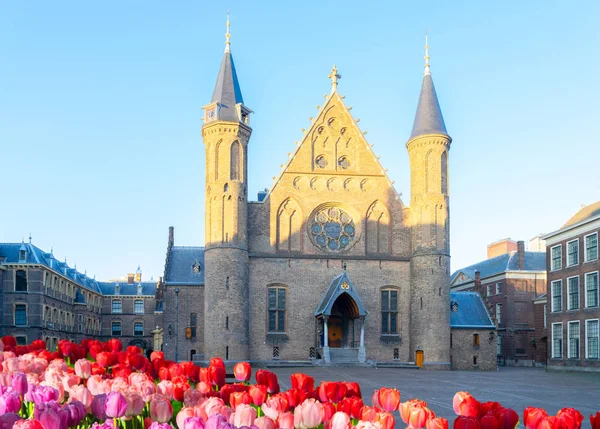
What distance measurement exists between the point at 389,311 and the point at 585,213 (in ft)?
49.3

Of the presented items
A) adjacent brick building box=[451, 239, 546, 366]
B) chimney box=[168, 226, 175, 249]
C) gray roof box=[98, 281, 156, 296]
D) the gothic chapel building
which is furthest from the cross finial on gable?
gray roof box=[98, 281, 156, 296]

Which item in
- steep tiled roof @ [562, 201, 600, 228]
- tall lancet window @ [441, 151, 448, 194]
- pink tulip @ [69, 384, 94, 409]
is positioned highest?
tall lancet window @ [441, 151, 448, 194]

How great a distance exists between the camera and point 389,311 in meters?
44.5

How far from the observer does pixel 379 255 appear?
44875 millimetres

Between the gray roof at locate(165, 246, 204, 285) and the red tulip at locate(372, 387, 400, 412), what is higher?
the gray roof at locate(165, 246, 204, 285)

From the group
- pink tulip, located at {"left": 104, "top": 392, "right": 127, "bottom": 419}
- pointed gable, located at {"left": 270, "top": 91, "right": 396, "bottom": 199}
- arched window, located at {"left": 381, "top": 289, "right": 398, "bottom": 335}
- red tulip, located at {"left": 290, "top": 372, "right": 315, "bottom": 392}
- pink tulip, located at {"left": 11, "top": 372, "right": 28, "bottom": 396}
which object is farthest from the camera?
pointed gable, located at {"left": 270, "top": 91, "right": 396, "bottom": 199}

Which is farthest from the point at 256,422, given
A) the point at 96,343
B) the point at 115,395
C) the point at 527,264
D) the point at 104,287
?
the point at 104,287

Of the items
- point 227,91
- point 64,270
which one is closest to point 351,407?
point 227,91

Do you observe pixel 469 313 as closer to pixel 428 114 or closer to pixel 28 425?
pixel 428 114

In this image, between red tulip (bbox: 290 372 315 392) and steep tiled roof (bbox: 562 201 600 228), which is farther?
steep tiled roof (bbox: 562 201 600 228)

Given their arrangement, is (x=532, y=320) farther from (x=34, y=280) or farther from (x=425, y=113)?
(x=34, y=280)

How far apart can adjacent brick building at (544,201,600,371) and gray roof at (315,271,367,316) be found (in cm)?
1400

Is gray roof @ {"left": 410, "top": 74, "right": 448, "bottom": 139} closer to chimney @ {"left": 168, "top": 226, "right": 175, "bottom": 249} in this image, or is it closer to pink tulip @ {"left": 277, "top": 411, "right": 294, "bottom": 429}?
chimney @ {"left": 168, "top": 226, "right": 175, "bottom": 249}

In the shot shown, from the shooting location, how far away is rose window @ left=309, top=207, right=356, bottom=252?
1762 inches
